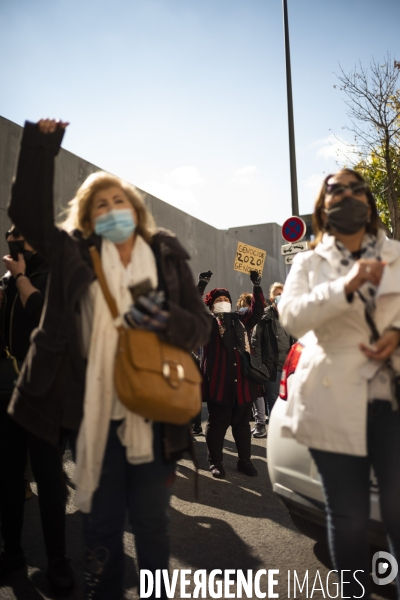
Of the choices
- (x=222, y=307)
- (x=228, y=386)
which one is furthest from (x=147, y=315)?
(x=222, y=307)

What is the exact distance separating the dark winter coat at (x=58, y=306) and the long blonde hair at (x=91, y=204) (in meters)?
0.09

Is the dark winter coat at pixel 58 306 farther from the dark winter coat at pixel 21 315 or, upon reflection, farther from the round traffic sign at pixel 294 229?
the round traffic sign at pixel 294 229

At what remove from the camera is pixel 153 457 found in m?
2.14

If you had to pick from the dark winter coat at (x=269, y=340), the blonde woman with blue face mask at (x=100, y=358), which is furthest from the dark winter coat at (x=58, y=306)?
the dark winter coat at (x=269, y=340)

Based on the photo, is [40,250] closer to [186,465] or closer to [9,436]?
[9,436]

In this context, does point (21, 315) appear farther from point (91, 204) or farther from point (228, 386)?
point (228, 386)

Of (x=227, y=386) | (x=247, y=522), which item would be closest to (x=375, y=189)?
(x=227, y=386)

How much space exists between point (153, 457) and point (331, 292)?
0.87 meters

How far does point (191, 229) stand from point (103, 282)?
14.5m

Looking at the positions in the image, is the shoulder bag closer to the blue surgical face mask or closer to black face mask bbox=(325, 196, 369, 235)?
black face mask bbox=(325, 196, 369, 235)

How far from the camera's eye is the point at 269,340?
7594 mm

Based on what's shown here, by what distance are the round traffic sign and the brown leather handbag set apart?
28.6ft

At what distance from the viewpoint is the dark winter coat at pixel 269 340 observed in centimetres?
746

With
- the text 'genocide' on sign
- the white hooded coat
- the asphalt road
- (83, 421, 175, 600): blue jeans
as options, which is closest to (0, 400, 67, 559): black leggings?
the asphalt road
